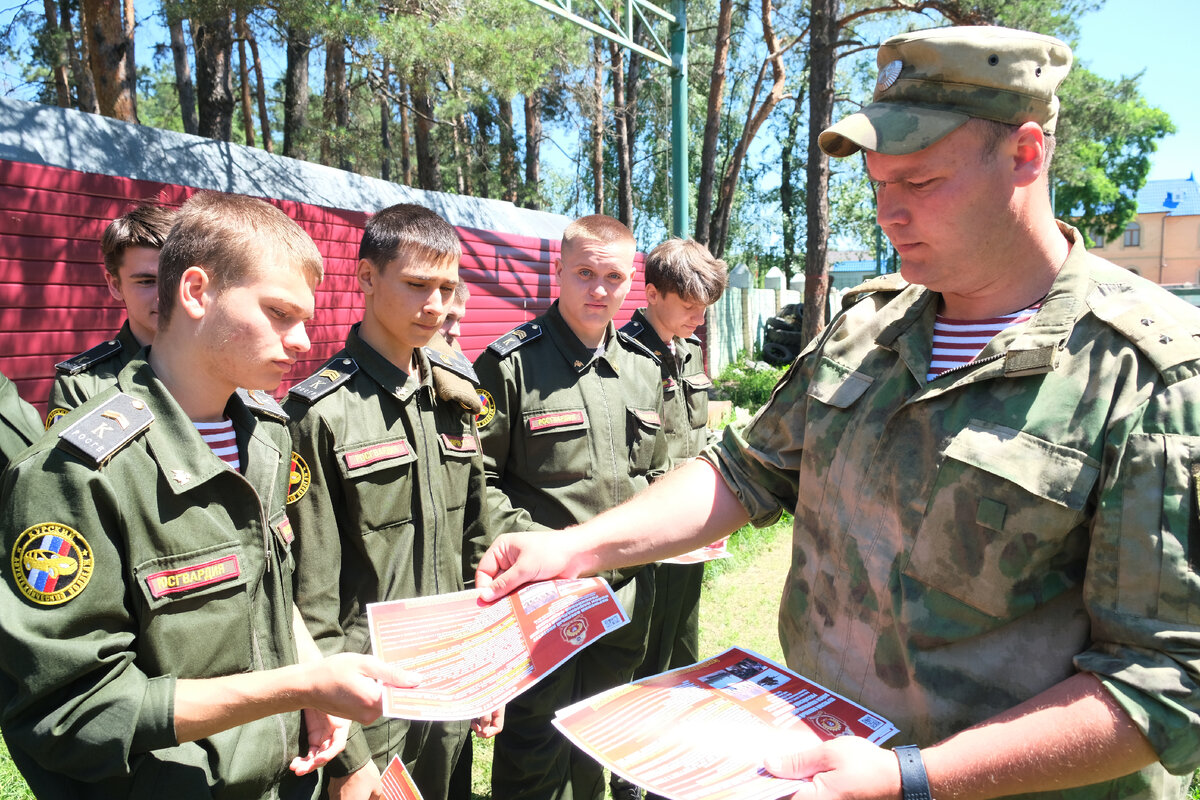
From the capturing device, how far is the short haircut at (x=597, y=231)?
343 cm

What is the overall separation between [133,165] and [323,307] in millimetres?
2592

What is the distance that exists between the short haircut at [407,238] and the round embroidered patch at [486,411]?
1.81 feet

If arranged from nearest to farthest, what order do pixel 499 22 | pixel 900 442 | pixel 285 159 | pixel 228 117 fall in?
pixel 900 442 → pixel 285 159 → pixel 499 22 → pixel 228 117

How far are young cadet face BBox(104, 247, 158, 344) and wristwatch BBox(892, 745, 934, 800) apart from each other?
2.87 metres

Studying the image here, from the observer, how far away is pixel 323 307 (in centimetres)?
891

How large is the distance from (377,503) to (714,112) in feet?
48.8

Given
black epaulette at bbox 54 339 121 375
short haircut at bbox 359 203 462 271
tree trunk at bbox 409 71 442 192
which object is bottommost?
black epaulette at bbox 54 339 121 375

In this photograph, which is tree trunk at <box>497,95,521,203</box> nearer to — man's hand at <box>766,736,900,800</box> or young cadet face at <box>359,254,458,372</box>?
young cadet face at <box>359,254,458,372</box>

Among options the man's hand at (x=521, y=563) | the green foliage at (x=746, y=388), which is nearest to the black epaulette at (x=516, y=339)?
the man's hand at (x=521, y=563)

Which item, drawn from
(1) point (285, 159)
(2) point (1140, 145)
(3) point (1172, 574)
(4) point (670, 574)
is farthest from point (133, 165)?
(2) point (1140, 145)

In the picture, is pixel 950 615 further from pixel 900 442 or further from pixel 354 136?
pixel 354 136

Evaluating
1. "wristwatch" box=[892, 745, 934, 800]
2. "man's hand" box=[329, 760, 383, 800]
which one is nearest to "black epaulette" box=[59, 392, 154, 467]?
"man's hand" box=[329, 760, 383, 800]

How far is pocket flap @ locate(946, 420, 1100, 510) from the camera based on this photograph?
4.59 feet

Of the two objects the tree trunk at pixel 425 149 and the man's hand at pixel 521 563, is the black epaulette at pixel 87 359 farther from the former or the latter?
the tree trunk at pixel 425 149
